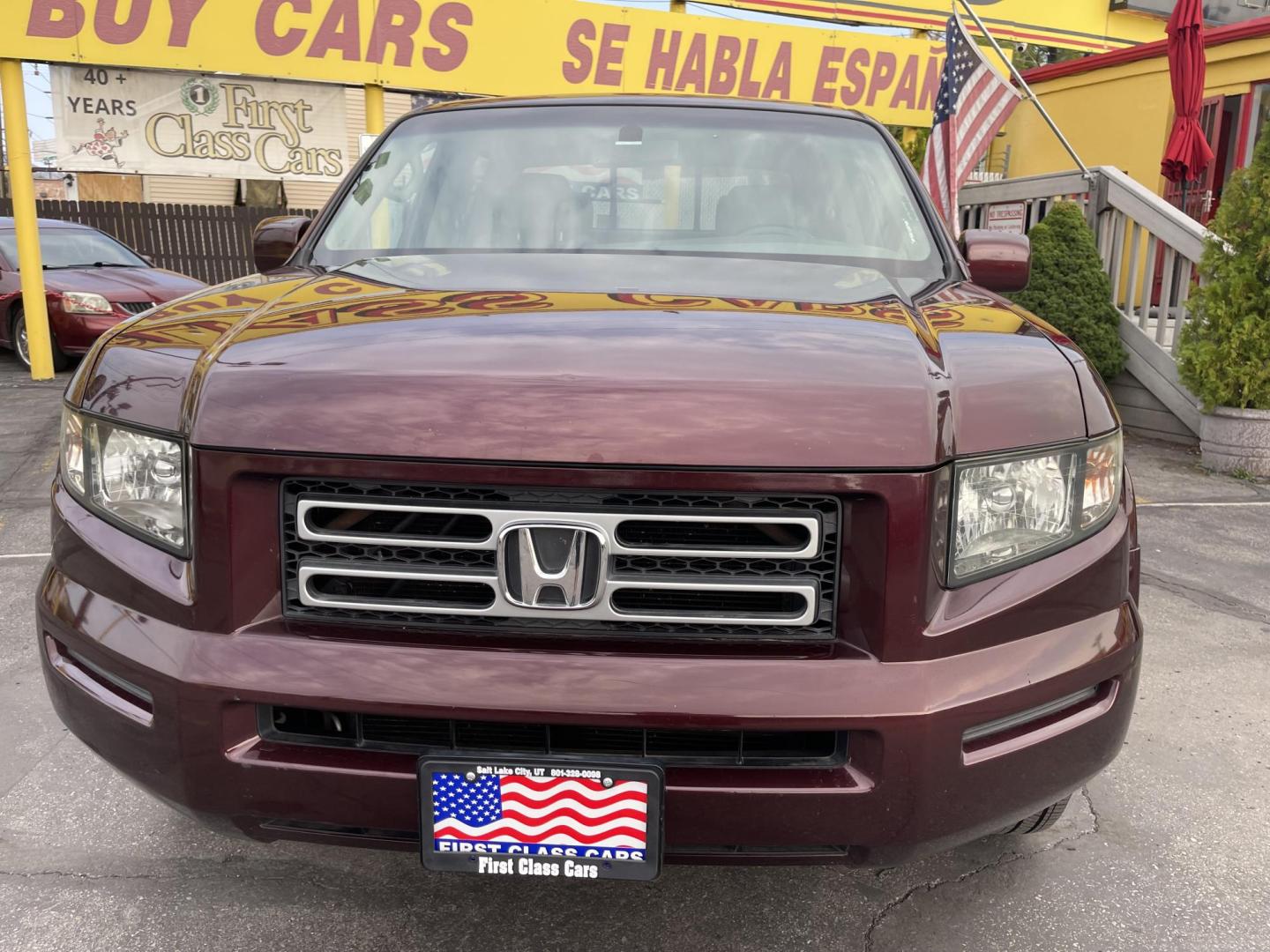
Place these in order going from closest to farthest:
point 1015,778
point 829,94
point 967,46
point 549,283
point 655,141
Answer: point 1015,778, point 549,283, point 655,141, point 967,46, point 829,94

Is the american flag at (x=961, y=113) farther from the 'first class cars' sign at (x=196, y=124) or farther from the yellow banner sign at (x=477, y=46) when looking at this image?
the 'first class cars' sign at (x=196, y=124)

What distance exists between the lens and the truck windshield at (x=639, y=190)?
2785 millimetres

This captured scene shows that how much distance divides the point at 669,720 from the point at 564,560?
30 cm

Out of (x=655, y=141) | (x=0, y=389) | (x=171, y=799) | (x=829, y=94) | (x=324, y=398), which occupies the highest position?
(x=829, y=94)

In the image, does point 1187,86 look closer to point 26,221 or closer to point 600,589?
point 600,589

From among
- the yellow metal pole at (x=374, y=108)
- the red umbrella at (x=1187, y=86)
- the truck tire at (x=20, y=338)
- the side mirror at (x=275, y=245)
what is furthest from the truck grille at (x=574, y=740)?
the red umbrella at (x=1187, y=86)

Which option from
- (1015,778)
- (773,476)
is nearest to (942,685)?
(1015,778)

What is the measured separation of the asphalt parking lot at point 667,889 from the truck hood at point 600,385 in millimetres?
1104

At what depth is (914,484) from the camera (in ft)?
5.34

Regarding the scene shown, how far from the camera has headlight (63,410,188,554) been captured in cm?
179

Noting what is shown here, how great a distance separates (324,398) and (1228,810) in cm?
250

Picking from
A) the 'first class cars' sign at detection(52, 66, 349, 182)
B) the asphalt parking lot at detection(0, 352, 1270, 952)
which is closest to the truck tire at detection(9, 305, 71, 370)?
the 'first class cars' sign at detection(52, 66, 349, 182)

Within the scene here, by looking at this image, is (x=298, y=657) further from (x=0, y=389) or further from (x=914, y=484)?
(x=0, y=389)

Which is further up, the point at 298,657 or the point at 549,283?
the point at 549,283
